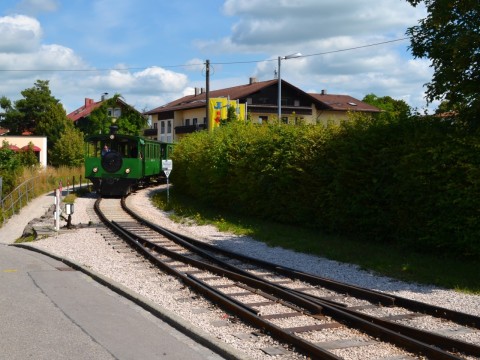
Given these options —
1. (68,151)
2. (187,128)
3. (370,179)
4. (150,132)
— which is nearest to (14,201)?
(370,179)

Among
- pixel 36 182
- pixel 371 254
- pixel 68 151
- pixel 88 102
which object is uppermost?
pixel 88 102

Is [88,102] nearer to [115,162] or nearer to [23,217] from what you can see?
[115,162]

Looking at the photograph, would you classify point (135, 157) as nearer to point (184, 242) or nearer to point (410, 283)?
point (184, 242)

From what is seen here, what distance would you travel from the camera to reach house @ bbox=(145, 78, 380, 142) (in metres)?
61.3

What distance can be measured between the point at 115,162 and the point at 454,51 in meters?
22.6

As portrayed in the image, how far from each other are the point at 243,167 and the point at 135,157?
463 inches

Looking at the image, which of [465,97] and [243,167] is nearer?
[465,97]

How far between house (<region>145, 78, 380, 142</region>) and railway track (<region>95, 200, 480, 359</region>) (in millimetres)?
42222

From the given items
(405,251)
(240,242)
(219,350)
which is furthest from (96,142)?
(219,350)

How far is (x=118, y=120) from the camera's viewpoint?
58531 millimetres

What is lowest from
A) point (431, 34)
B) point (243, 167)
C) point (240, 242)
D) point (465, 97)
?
point (240, 242)

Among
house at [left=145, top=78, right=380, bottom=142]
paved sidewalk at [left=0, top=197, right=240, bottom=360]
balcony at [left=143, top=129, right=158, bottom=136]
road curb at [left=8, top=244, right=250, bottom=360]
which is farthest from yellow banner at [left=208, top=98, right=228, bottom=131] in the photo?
balcony at [left=143, top=129, right=158, bottom=136]

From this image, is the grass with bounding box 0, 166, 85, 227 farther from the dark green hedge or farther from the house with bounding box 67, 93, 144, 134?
the house with bounding box 67, 93, 144, 134

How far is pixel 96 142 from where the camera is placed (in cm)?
3183
